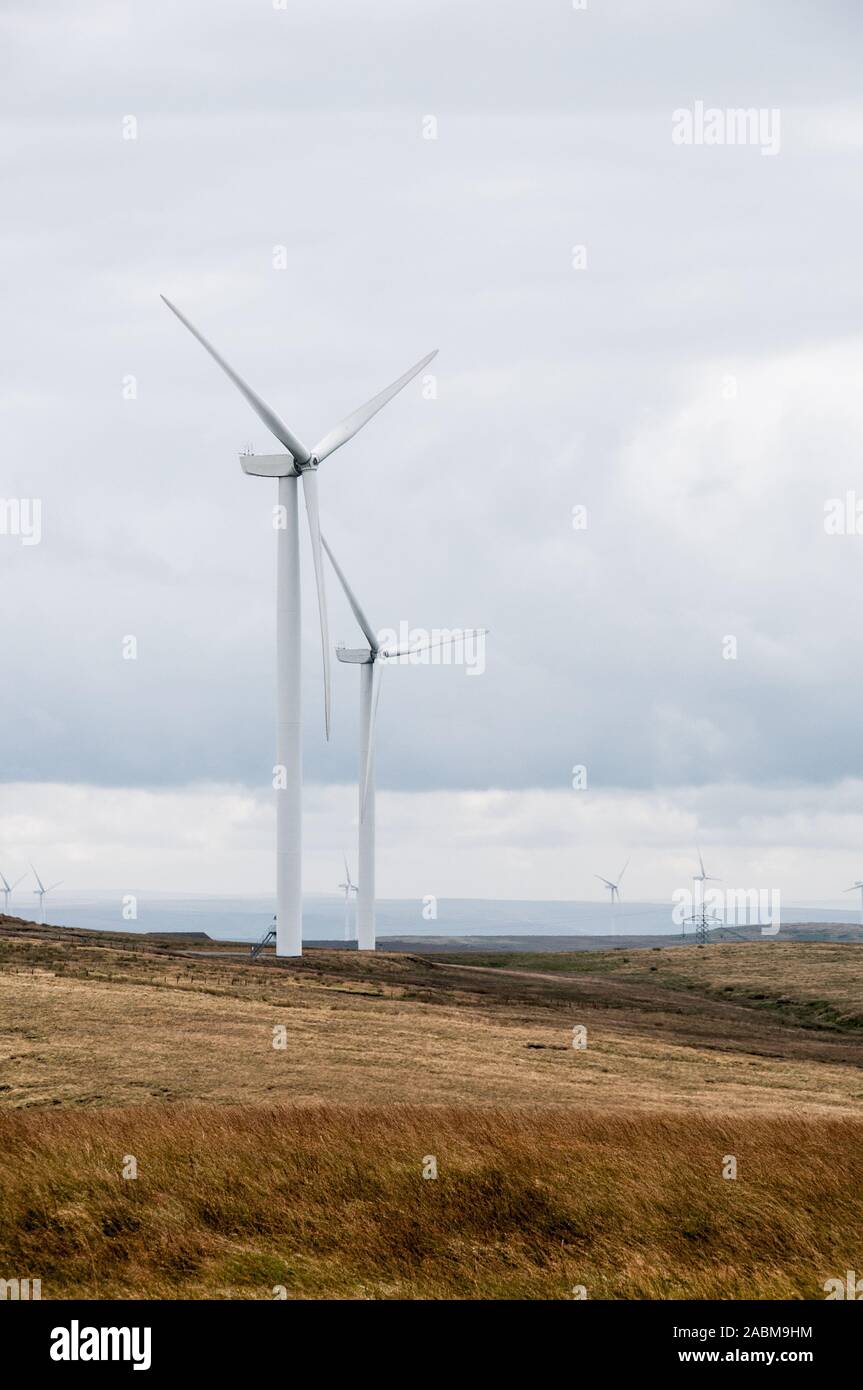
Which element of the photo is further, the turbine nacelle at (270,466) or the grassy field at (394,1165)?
the turbine nacelle at (270,466)

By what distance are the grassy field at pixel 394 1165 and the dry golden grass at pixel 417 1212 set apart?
0.04 meters

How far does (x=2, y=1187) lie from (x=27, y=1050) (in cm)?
2129

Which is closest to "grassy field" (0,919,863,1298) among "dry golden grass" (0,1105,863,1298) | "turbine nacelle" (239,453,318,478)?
"dry golden grass" (0,1105,863,1298)

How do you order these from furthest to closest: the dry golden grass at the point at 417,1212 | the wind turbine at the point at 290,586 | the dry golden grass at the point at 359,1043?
the wind turbine at the point at 290,586, the dry golden grass at the point at 359,1043, the dry golden grass at the point at 417,1212

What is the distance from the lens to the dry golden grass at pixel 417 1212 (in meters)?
18.4

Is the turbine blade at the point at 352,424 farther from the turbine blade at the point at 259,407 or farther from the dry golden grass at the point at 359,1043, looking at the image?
the dry golden grass at the point at 359,1043

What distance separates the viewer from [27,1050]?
1638 inches

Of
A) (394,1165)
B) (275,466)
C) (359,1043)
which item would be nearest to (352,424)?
(275,466)

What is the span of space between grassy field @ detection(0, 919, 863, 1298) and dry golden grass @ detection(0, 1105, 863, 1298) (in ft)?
0.14

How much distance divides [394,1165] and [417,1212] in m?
1.90

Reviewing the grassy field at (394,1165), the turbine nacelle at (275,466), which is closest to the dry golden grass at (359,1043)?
the grassy field at (394,1165)

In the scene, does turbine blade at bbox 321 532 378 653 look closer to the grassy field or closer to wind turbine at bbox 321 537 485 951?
wind turbine at bbox 321 537 485 951
